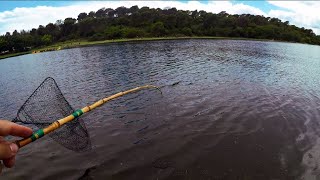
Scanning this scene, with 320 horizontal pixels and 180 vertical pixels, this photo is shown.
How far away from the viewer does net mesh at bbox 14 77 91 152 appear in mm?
11844

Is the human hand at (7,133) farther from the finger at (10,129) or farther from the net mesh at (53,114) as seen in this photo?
the net mesh at (53,114)

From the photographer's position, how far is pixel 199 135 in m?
17.8

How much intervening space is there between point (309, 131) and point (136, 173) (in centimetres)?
1333

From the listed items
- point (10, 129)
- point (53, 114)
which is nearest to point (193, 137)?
point (53, 114)

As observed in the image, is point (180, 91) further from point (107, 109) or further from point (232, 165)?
point (232, 165)

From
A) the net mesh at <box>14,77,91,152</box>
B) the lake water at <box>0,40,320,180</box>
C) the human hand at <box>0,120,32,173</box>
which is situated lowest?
the lake water at <box>0,40,320,180</box>

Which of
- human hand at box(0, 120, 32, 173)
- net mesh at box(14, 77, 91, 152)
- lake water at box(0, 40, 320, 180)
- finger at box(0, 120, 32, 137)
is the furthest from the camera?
lake water at box(0, 40, 320, 180)

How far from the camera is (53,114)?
42.9 ft

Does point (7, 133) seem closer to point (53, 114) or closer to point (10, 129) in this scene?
point (10, 129)

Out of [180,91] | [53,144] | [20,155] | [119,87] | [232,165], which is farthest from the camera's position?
[119,87]

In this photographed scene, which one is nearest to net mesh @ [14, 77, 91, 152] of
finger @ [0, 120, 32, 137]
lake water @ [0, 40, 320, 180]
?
lake water @ [0, 40, 320, 180]

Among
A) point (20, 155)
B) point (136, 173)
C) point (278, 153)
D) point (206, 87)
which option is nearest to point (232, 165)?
point (278, 153)

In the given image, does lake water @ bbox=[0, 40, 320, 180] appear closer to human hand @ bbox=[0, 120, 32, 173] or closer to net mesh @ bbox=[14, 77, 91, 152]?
net mesh @ bbox=[14, 77, 91, 152]

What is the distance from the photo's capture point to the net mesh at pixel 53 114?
38.9ft
